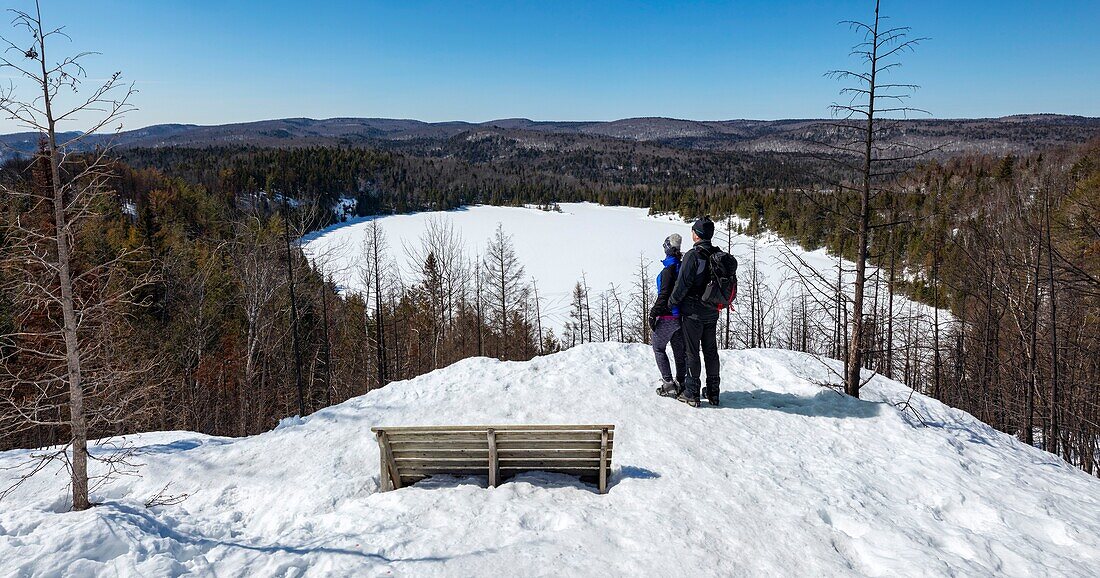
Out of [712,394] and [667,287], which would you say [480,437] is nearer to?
[667,287]

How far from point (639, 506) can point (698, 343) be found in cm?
319

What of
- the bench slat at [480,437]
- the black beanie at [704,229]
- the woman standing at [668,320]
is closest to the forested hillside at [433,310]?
the black beanie at [704,229]

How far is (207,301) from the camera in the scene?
3234 centimetres

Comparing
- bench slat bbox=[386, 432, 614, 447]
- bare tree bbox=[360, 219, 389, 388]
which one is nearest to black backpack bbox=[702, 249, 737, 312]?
bench slat bbox=[386, 432, 614, 447]

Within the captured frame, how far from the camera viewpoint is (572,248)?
105m

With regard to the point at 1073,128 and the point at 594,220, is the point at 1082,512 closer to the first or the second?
the point at 594,220

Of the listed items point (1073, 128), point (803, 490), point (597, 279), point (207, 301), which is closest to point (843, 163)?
point (803, 490)

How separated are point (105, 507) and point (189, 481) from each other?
1.66 metres

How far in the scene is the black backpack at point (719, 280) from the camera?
770cm

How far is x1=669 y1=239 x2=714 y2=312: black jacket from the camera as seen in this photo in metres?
7.70

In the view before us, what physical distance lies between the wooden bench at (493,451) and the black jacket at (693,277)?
2.49m

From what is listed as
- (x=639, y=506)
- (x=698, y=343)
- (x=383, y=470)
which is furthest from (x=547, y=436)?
(x=698, y=343)

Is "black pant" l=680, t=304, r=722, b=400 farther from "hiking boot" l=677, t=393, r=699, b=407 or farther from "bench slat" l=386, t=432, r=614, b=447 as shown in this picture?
"bench slat" l=386, t=432, r=614, b=447

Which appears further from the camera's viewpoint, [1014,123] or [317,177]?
[1014,123]
